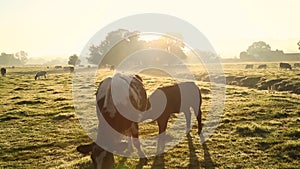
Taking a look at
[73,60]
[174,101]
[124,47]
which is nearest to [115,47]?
[124,47]

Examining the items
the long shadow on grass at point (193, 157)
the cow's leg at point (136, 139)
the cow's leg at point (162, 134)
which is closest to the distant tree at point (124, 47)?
the cow's leg at point (162, 134)

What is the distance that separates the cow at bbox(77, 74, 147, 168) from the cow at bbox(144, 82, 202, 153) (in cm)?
57

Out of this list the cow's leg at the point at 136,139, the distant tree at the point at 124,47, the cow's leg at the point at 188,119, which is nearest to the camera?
the cow's leg at the point at 136,139

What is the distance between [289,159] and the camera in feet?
32.9

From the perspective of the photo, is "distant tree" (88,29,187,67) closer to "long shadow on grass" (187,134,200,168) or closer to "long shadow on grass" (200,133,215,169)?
"long shadow on grass" (187,134,200,168)

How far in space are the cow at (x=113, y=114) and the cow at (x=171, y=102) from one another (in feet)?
1.88

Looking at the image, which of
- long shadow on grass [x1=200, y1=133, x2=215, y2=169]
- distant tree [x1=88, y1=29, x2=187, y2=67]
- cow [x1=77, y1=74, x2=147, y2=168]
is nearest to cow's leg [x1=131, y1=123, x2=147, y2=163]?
cow [x1=77, y1=74, x2=147, y2=168]

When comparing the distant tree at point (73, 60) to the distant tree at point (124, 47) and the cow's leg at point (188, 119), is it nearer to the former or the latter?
the distant tree at point (124, 47)

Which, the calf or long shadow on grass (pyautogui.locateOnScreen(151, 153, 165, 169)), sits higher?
the calf

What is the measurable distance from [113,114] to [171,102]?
417cm

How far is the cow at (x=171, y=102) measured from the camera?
12.2 m

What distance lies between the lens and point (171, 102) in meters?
12.7

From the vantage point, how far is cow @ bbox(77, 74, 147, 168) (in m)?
7.02

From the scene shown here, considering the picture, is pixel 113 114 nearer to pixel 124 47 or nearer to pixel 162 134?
pixel 162 134
